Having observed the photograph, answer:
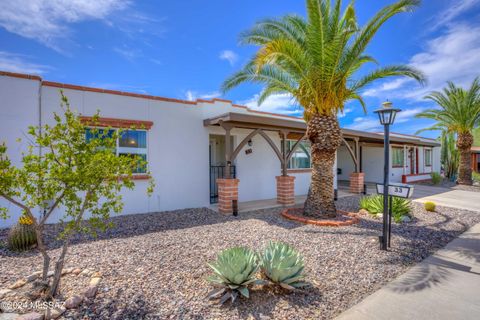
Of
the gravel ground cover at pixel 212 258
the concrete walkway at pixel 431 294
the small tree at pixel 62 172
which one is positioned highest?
the small tree at pixel 62 172

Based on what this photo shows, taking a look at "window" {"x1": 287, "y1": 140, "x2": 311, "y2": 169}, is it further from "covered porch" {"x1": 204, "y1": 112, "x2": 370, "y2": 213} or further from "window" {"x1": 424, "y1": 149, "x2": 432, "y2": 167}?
"window" {"x1": 424, "y1": 149, "x2": 432, "y2": 167}

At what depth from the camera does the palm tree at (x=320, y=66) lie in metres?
6.24

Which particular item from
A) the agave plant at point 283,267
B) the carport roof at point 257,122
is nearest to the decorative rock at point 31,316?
the agave plant at point 283,267

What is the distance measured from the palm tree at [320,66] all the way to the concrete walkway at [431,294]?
322 cm

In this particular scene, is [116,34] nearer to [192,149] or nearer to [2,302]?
[192,149]

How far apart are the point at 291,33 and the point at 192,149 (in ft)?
16.8

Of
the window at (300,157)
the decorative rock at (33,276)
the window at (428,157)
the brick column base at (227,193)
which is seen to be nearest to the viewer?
the decorative rock at (33,276)

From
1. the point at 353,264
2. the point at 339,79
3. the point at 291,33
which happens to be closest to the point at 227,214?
the point at 353,264

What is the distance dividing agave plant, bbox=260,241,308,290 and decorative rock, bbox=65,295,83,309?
2386 mm

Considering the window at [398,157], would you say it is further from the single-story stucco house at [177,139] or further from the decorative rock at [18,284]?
the decorative rock at [18,284]

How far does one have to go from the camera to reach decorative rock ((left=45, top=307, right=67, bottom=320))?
265 cm

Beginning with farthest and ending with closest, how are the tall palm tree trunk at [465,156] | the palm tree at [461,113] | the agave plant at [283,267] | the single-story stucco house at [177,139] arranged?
the tall palm tree trunk at [465,156]
the palm tree at [461,113]
the single-story stucco house at [177,139]
the agave plant at [283,267]

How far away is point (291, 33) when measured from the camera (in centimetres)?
703

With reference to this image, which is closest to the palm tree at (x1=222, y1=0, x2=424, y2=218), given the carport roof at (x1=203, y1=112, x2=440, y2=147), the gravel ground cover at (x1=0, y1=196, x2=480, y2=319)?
the carport roof at (x1=203, y1=112, x2=440, y2=147)
